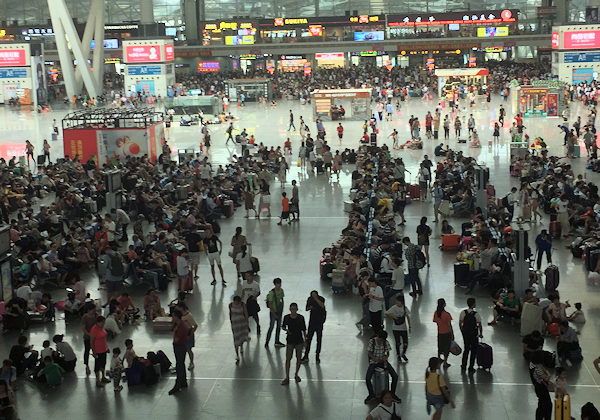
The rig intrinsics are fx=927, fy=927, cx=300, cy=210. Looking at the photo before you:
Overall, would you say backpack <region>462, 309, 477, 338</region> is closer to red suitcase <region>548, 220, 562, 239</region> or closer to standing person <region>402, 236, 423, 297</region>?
standing person <region>402, 236, 423, 297</region>

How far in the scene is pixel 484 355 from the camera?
13109 millimetres

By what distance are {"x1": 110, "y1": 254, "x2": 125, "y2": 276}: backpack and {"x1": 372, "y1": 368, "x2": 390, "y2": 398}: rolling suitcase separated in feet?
22.5

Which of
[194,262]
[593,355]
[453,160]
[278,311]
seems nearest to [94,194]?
[194,262]

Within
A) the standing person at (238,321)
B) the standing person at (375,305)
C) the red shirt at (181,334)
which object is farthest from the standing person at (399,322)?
the red shirt at (181,334)

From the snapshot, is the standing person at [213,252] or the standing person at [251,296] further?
the standing person at [213,252]

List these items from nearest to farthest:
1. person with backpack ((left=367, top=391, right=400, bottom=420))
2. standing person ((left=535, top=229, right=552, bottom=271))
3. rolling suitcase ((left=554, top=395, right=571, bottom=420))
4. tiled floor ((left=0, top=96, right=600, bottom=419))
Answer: person with backpack ((left=367, top=391, right=400, bottom=420))
rolling suitcase ((left=554, top=395, right=571, bottom=420))
tiled floor ((left=0, top=96, right=600, bottom=419))
standing person ((left=535, top=229, right=552, bottom=271))

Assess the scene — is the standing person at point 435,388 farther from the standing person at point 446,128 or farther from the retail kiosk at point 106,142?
the standing person at point 446,128

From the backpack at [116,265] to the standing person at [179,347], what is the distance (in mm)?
4575

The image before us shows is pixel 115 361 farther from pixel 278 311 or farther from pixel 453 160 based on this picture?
pixel 453 160

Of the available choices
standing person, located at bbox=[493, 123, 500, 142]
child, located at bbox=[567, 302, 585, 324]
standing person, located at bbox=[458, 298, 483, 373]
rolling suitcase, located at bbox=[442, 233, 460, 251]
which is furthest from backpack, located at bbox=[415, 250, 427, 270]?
standing person, located at bbox=[493, 123, 500, 142]

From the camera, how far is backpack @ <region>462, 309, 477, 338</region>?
42.7 feet

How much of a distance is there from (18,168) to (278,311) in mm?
20561

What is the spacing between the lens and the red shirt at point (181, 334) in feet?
41.3

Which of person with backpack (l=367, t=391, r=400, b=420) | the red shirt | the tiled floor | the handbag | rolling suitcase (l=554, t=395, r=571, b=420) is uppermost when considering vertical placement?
the red shirt
